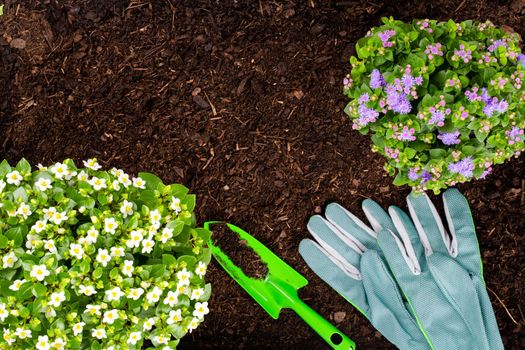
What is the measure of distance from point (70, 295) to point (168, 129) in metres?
0.74

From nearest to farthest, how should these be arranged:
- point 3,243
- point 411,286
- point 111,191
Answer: point 3,243, point 111,191, point 411,286

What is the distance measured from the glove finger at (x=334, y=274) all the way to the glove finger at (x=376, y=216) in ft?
0.58

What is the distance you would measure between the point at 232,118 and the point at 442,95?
0.73 metres

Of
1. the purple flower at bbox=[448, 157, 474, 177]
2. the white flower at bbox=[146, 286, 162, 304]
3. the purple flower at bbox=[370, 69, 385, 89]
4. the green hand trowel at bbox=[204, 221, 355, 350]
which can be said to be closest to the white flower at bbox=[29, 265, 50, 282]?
the white flower at bbox=[146, 286, 162, 304]

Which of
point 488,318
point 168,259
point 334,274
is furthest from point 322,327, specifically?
point 168,259

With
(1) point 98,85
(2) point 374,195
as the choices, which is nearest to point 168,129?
(1) point 98,85

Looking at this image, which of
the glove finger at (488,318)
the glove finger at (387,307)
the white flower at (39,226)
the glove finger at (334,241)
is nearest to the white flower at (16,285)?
the white flower at (39,226)

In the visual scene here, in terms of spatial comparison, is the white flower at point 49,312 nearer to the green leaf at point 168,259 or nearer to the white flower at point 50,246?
the white flower at point 50,246

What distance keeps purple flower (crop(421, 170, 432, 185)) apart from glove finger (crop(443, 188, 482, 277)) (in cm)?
40

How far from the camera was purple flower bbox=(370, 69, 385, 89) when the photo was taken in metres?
1.28

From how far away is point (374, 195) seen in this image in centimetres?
179

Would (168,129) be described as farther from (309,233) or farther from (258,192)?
(309,233)

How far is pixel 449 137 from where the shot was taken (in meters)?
1.29

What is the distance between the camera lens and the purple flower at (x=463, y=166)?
1.29 metres
